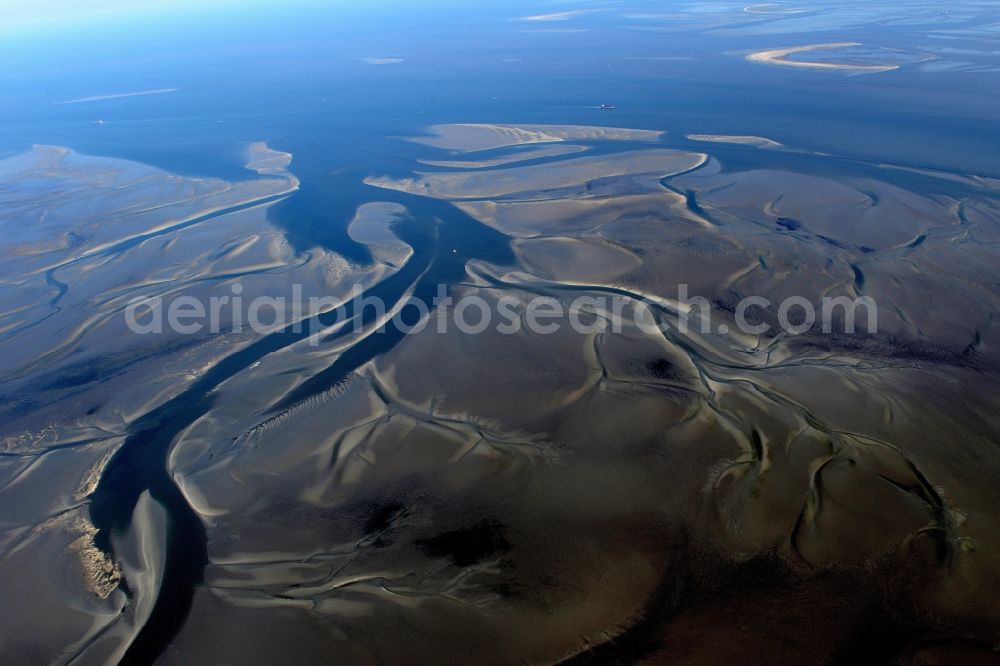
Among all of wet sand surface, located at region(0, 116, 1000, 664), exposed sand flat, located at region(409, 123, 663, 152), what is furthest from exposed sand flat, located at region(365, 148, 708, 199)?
wet sand surface, located at region(0, 116, 1000, 664)

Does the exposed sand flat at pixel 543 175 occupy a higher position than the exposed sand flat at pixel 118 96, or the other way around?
the exposed sand flat at pixel 118 96

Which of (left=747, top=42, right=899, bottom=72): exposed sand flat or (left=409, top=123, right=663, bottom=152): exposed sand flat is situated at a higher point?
(left=747, top=42, right=899, bottom=72): exposed sand flat

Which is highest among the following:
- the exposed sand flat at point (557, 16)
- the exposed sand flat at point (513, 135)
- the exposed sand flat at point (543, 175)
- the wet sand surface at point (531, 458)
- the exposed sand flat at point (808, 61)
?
the exposed sand flat at point (557, 16)

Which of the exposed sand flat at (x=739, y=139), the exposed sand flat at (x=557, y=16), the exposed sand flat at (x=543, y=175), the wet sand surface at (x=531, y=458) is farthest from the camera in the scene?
the exposed sand flat at (x=557, y=16)

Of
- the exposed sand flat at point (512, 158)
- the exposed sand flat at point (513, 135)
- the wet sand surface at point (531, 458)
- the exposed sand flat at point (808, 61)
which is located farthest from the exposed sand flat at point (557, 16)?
the wet sand surface at point (531, 458)

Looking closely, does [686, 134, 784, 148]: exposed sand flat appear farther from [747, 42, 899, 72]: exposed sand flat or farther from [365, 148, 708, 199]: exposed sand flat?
[747, 42, 899, 72]: exposed sand flat

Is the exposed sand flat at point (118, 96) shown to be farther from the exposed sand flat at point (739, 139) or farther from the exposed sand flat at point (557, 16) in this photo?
the exposed sand flat at point (557, 16)
